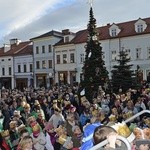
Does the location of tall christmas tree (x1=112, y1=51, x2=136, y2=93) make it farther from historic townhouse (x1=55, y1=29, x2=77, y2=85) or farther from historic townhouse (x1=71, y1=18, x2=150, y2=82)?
historic townhouse (x1=55, y1=29, x2=77, y2=85)

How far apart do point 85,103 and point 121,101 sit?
2049 mm

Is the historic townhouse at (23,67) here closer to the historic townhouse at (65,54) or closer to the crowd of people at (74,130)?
the historic townhouse at (65,54)

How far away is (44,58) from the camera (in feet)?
195

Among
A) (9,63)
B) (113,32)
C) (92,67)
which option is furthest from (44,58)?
(92,67)

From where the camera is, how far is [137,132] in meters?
5.19

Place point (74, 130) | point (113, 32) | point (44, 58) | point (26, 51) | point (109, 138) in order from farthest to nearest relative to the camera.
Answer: point (26, 51) < point (44, 58) < point (113, 32) < point (74, 130) < point (109, 138)

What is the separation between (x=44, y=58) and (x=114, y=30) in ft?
47.3

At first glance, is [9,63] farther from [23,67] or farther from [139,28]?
[139,28]

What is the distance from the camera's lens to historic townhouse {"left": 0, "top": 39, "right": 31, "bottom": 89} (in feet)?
212

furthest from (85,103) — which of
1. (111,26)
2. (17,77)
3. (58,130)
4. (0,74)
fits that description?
(0,74)

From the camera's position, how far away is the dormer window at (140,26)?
4608 cm

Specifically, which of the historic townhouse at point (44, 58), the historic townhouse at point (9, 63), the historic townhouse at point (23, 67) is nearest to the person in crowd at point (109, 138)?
the historic townhouse at point (44, 58)

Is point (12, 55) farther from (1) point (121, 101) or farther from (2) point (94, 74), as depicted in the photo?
(1) point (121, 101)

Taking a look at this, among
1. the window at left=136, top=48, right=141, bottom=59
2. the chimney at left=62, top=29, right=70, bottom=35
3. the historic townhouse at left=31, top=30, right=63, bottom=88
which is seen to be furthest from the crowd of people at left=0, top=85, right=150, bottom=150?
the historic townhouse at left=31, top=30, right=63, bottom=88
